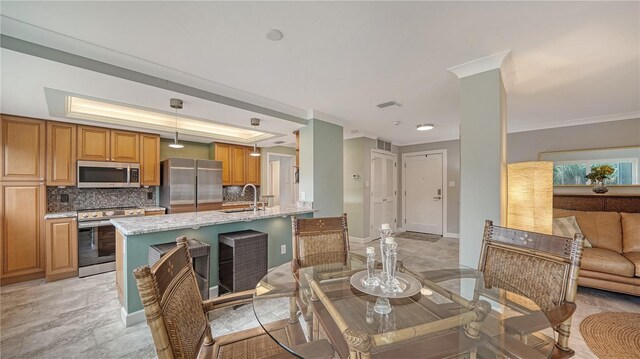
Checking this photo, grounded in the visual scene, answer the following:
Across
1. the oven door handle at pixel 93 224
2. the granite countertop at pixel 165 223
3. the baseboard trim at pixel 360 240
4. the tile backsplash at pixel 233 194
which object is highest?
the tile backsplash at pixel 233 194

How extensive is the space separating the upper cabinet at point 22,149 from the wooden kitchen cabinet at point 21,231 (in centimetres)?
13

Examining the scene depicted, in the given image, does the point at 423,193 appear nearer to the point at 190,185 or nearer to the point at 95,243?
the point at 190,185

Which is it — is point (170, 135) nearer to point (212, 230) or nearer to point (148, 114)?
point (148, 114)

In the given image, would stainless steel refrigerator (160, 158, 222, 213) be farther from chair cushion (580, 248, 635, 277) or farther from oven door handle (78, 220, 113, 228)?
chair cushion (580, 248, 635, 277)

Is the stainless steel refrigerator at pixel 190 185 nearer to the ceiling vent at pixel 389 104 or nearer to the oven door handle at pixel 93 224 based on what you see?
the oven door handle at pixel 93 224

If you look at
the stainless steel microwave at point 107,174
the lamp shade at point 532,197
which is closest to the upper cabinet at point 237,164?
the stainless steel microwave at point 107,174

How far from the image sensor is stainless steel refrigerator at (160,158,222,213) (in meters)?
4.25

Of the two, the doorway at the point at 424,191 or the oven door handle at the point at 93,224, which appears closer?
the oven door handle at the point at 93,224

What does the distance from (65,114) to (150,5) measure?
2743mm

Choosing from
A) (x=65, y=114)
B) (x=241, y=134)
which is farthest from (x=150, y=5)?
(x=241, y=134)

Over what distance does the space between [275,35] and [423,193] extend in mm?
5622

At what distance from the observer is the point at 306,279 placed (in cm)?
170

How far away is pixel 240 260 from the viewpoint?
8.66ft

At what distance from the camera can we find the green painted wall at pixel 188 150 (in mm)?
4828
